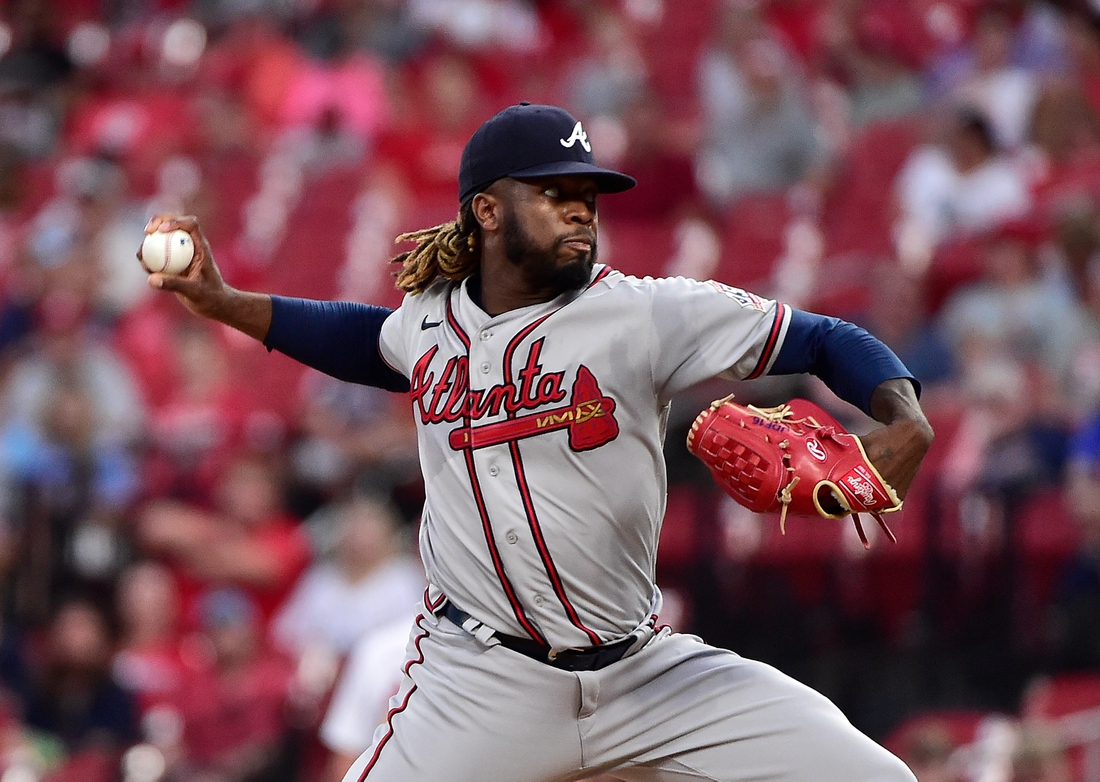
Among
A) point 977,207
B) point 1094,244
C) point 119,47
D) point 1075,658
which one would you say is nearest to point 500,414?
point 1075,658

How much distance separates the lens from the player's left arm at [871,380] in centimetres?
300

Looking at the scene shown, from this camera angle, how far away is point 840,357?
3.12 m

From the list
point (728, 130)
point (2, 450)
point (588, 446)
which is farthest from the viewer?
point (728, 130)

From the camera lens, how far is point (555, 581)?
3236mm

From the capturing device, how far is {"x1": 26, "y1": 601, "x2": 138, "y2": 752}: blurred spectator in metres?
6.62

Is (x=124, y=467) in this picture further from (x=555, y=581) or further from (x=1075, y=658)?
(x=555, y=581)

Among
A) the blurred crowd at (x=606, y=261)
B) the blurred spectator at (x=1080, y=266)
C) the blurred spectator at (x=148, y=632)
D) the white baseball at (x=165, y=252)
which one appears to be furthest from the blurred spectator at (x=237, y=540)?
the white baseball at (x=165, y=252)

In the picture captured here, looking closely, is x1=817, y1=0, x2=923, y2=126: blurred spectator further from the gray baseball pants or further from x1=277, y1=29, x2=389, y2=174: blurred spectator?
the gray baseball pants

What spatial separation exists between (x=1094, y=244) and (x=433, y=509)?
3.91 metres

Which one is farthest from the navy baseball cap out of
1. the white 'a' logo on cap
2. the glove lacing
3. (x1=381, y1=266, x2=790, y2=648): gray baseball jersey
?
the glove lacing

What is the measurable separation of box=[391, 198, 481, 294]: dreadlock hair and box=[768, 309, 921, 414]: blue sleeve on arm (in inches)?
27.5

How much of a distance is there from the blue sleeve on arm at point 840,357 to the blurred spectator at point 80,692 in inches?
165

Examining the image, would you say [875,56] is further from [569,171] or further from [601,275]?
[569,171]

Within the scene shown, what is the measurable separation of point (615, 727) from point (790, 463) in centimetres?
64
